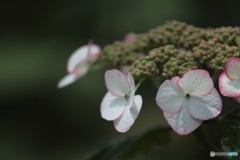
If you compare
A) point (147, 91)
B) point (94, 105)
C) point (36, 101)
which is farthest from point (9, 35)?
point (147, 91)

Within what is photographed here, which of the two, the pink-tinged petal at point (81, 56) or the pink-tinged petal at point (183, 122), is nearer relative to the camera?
the pink-tinged petal at point (183, 122)

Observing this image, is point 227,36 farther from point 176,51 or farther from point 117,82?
point 117,82

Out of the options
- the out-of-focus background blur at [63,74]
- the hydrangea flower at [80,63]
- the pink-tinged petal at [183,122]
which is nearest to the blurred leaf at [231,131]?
the pink-tinged petal at [183,122]

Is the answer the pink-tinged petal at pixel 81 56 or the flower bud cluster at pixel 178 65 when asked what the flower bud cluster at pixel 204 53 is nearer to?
the flower bud cluster at pixel 178 65

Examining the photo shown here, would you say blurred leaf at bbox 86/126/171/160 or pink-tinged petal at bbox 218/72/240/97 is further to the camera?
blurred leaf at bbox 86/126/171/160

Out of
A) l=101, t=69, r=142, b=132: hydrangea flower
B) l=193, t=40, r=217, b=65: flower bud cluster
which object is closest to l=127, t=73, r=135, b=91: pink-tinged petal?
l=101, t=69, r=142, b=132: hydrangea flower

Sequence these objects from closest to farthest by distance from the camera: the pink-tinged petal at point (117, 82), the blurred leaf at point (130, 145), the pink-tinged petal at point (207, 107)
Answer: the pink-tinged petal at point (207, 107)
the pink-tinged petal at point (117, 82)
the blurred leaf at point (130, 145)

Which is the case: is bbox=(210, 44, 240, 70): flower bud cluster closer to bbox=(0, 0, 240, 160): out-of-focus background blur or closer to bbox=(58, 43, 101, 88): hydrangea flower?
bbox=(58, 43, 101, 88): hydrangea flower

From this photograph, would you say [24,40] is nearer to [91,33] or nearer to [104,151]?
[91,33]
